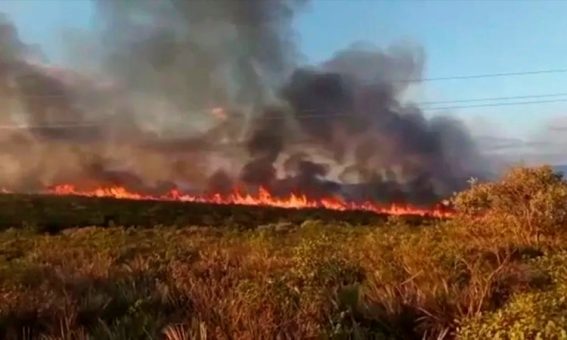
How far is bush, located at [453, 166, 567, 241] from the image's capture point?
Result: 1259 inches

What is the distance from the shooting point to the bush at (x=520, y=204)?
32.0 meters

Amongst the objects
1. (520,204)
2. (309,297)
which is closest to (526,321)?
(309,297)

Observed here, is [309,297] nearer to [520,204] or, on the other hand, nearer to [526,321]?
[526,321]

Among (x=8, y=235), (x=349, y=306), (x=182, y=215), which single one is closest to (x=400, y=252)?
(x=349, y=306)

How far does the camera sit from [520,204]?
3297 cm

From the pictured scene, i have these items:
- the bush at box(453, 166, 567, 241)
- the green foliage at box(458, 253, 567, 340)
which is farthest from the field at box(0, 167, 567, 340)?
the bush at box(453, 166, 567, 241)

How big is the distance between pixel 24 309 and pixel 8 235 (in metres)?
40.4

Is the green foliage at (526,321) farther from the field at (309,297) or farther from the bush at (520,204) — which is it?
the bush at (520,204)

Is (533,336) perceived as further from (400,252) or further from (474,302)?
(400,252)

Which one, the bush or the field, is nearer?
the field

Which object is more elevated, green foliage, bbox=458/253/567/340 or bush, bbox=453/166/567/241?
bush, bbox=453/166/567/241

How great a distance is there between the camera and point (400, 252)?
25031 millimetres

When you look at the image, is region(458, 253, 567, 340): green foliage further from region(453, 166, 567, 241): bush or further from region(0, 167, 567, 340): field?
region(453, 166, 567, 241): bush

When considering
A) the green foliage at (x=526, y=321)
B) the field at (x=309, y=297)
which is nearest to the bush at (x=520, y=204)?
the field at (x=309, y=297)
